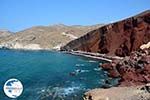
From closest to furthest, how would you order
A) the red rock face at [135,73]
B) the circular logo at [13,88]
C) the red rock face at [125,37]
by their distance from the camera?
1. the circular logo at [13,88]
2. the red rock face at [135,73]
3. the red rock face at [125,37]

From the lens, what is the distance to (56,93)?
5731 cm

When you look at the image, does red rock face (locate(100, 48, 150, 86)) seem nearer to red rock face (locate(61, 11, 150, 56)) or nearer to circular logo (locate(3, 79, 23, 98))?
circular logo (locate(3, 79, 23, 98))

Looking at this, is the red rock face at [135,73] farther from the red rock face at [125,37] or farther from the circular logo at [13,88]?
the red rock face at [125,37]

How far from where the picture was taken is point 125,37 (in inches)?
6083

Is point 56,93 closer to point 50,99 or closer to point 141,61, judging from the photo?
point 50,99

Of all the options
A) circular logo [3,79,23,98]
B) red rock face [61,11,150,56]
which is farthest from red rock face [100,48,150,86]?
red rock face [61,11,150,56]

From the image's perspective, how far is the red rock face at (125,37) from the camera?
456 feet

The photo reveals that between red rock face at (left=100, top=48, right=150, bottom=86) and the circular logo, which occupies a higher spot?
the circular logo

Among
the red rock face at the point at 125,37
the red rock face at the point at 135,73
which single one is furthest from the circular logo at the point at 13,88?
the red rock face at the point at 125,37

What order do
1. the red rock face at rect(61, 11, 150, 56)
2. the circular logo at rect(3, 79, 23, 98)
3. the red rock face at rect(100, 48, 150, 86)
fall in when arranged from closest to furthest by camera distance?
the circular logo at rect(3, 79, 23, 98), the red rock face at rect(100, 48, 150, 86), the red rock face at rect(61, 11, 150, 56)

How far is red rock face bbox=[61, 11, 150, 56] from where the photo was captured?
13900cm

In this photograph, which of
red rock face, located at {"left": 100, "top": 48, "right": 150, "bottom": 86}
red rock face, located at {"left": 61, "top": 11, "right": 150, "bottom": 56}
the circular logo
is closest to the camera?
the circular logo

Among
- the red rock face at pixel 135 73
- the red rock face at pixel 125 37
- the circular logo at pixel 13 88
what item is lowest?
the red rock face at pixel 135 73

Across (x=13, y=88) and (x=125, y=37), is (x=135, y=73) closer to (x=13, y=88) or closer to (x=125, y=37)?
(x=13, y=88)
